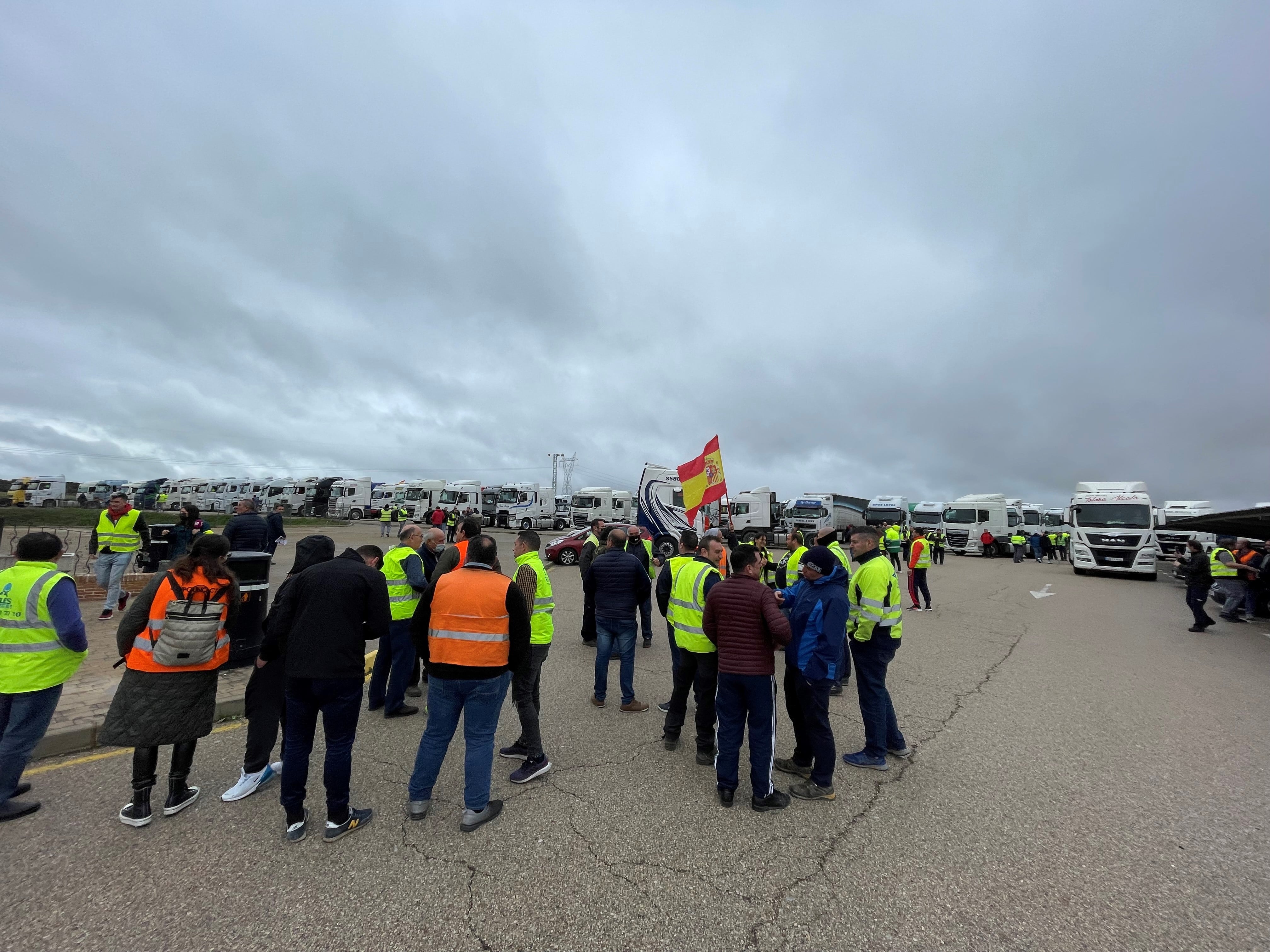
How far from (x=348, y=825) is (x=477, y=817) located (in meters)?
0.71

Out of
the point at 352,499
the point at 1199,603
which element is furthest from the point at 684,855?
the point at 352,499

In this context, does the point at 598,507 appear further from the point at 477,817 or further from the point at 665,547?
the point at 477,817

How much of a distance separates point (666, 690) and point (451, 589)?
3.52 metres

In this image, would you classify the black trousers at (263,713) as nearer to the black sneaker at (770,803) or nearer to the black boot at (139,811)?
the black boot at (139,811)

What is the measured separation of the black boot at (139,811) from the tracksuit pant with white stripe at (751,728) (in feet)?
11.0

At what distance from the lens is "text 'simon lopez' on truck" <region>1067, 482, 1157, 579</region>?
18.1 m

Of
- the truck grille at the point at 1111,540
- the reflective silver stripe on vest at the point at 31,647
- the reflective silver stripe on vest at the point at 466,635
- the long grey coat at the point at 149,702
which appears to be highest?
the truck grille at the point at 1111,540

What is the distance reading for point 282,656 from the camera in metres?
3.49

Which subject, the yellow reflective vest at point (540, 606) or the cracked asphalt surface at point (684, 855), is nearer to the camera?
the cracked asphalt surface at point (684, 855)

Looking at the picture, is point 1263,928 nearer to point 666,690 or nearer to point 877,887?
point 877,887

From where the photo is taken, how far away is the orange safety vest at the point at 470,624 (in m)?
3.21

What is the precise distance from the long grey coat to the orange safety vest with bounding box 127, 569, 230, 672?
22mm

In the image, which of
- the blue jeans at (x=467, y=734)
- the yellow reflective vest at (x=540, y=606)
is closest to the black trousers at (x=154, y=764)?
the blue jeans at (x=467, y=734)

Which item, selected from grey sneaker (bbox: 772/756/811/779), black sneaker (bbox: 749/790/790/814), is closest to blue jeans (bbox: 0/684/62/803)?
black sneaker (bbox: 749/790/790/814)
